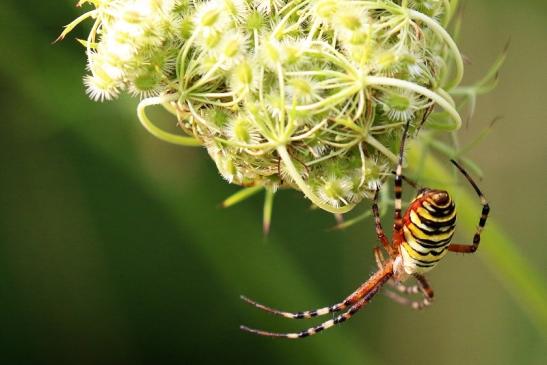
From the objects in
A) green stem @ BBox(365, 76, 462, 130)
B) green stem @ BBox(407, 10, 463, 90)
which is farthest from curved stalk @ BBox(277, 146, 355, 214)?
green stem @ BBox(407, 10, 463, 90)

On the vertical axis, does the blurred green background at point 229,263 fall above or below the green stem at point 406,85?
below

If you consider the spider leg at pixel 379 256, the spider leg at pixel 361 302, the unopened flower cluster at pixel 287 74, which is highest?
the unopened flower cluster at pixel 287 74

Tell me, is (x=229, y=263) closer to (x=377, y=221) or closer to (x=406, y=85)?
(x=377, y=221)

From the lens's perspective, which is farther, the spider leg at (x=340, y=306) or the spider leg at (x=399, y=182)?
the spider leg at (x=340, y=306)

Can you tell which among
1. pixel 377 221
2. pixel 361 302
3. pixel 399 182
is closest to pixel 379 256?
pixel 361 302

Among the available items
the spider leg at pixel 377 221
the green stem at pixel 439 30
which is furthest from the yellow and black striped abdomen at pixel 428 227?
the green stem at pixel 439 30

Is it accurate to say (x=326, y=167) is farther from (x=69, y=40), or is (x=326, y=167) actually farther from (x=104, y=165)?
(x=104, y=165)

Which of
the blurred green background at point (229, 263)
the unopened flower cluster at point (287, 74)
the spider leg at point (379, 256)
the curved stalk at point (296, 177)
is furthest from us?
the blurred green background at point (229, 263)

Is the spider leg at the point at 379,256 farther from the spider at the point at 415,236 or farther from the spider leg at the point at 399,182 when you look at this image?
the spider leg at the point at 399,182
